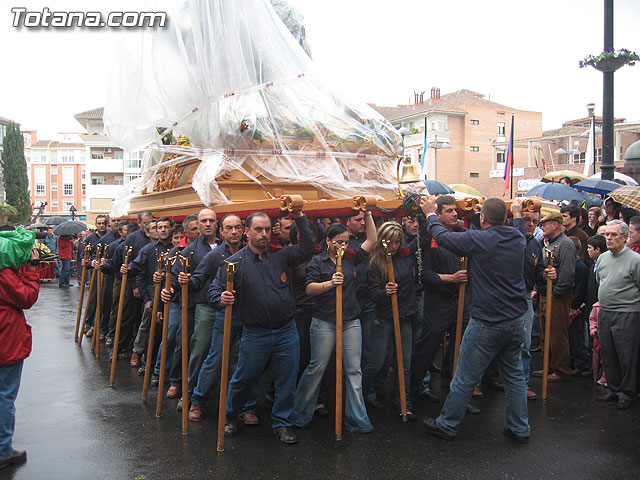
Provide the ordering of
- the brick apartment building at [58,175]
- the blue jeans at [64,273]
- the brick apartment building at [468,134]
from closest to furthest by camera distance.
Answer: the blue jeans at [64,273]
the brick apartment building at [468,134]
the brick apartment building at [58,175]

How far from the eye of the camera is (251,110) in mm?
7547

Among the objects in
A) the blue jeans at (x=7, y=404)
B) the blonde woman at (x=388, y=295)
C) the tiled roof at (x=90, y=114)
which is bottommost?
the blue jeans at (x=7, y=404)

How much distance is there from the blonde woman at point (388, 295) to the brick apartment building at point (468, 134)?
45.0 meters

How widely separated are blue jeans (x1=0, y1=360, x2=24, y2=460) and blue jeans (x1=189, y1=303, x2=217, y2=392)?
1.69 m

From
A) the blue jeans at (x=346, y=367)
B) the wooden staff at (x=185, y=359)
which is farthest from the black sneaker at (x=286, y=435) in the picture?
the wooden staff at (x=185, y=359)

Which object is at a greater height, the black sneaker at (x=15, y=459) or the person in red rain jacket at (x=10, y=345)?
the person in red rain jacket at (x=10, y=345)

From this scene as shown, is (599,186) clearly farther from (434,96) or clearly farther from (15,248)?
(434,96)

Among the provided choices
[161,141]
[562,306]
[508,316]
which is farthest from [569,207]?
[161,141]

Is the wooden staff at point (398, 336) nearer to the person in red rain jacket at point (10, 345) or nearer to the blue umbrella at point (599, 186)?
the person in red rain jacket at point (10, 345)

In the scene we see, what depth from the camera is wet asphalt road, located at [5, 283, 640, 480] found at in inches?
174

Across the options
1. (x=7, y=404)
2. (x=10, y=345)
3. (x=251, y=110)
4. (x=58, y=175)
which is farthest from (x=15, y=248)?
(x=58, y=175)

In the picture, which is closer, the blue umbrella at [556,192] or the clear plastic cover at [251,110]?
the clear plastic cover at [251,110]

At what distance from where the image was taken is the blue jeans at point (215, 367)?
18.2ft

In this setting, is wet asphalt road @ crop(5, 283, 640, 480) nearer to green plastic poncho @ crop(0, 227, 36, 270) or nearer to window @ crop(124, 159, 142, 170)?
green plastic poncho @ crop(0, 227, 36, 270)
